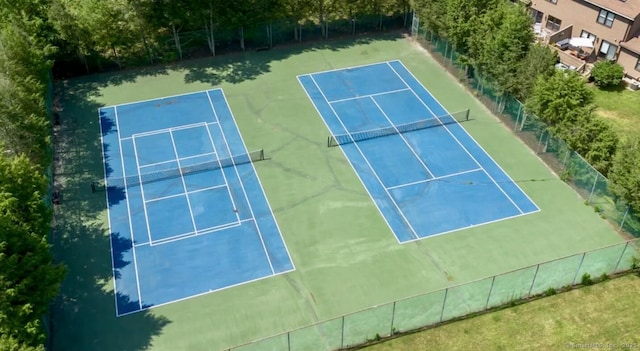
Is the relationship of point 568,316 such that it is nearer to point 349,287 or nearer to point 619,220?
point 619,220

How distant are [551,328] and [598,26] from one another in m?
26.4

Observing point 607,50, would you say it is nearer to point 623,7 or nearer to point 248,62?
point 623,7

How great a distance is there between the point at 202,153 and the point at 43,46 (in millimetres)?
12325

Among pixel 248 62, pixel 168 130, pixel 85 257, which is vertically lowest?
pixel 85 257

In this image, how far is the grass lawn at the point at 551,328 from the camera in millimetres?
21562

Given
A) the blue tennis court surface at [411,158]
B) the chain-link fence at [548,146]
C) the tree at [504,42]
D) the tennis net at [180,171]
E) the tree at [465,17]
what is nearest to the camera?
the chain-link fence at [548,146]

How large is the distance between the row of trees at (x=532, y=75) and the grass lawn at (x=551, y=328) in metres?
4.78

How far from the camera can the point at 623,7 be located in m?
38.3

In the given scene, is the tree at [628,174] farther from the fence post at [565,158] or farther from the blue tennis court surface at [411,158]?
the blue tennis court surface at [411,158]

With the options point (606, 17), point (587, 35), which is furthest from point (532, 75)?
point (587, 35)

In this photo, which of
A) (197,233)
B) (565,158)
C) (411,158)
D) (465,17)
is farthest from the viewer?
(465,17)

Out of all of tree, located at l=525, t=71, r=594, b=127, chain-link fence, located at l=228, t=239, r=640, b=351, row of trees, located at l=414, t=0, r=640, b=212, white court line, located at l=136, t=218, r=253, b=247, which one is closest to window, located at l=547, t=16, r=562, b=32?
row of trees, located at l=414, t=0, r=640, b=212

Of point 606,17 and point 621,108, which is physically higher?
point 606,17

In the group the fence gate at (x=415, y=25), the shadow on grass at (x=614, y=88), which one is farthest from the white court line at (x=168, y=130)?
the shadow on grass at (x=614, y=88)
